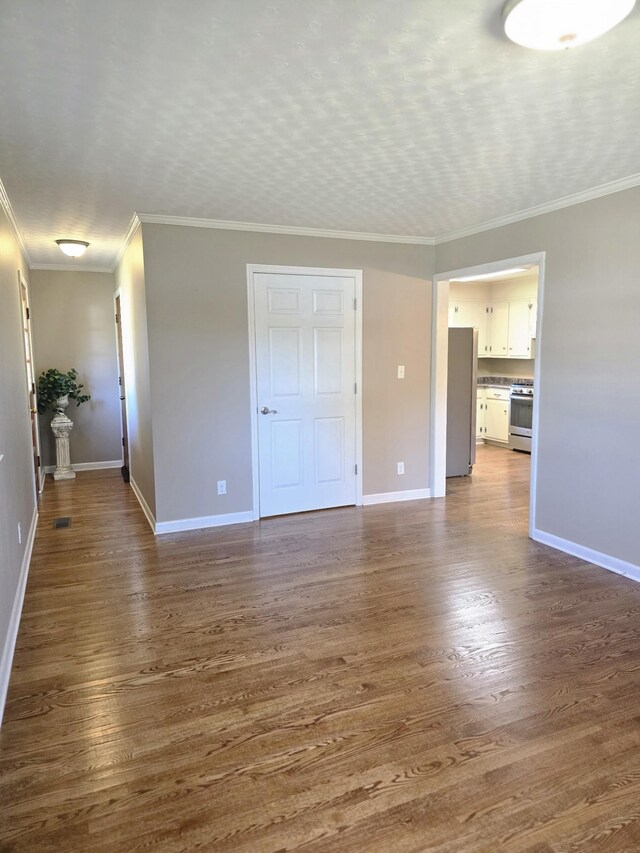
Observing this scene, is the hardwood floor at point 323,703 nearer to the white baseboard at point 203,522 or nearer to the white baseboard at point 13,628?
the white baseboard at point 13,628

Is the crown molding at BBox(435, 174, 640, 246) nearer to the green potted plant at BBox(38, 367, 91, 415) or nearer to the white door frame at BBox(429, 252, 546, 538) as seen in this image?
the white door frame at BBox(429, 252, 546, 538)

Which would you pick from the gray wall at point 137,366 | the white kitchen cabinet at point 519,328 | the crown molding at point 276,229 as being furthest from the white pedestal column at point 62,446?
the white kitchen cabinet at point 519,328

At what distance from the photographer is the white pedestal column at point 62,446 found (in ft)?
20.6

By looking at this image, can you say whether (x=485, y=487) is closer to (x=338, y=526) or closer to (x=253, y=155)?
(x=338, y=526)

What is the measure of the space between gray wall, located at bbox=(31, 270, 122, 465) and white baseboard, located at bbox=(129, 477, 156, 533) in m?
1.21

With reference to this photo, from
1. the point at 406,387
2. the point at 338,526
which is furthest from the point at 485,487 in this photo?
the point at 338,526

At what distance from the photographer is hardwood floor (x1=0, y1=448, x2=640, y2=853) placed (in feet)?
5.41

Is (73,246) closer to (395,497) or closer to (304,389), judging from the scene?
(304,389)

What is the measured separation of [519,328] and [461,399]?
7.44 ft

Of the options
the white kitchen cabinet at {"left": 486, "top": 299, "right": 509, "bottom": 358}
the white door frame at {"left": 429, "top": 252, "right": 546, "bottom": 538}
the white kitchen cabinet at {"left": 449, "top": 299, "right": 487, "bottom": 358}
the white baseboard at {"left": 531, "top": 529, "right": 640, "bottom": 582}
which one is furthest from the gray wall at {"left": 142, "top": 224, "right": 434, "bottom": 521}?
the white kitchen cabinet at {"left": 486, "top": 299, "right": 509, "bottom": 358}

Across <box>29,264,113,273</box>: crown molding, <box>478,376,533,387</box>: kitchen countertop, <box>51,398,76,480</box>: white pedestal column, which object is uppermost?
<box>29,264,113,273</box>: crown molding

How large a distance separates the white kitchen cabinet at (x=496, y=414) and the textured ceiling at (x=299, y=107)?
4.61 m

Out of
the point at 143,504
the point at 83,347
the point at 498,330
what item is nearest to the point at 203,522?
the point at 143,504

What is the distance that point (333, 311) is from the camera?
15.6 ft
